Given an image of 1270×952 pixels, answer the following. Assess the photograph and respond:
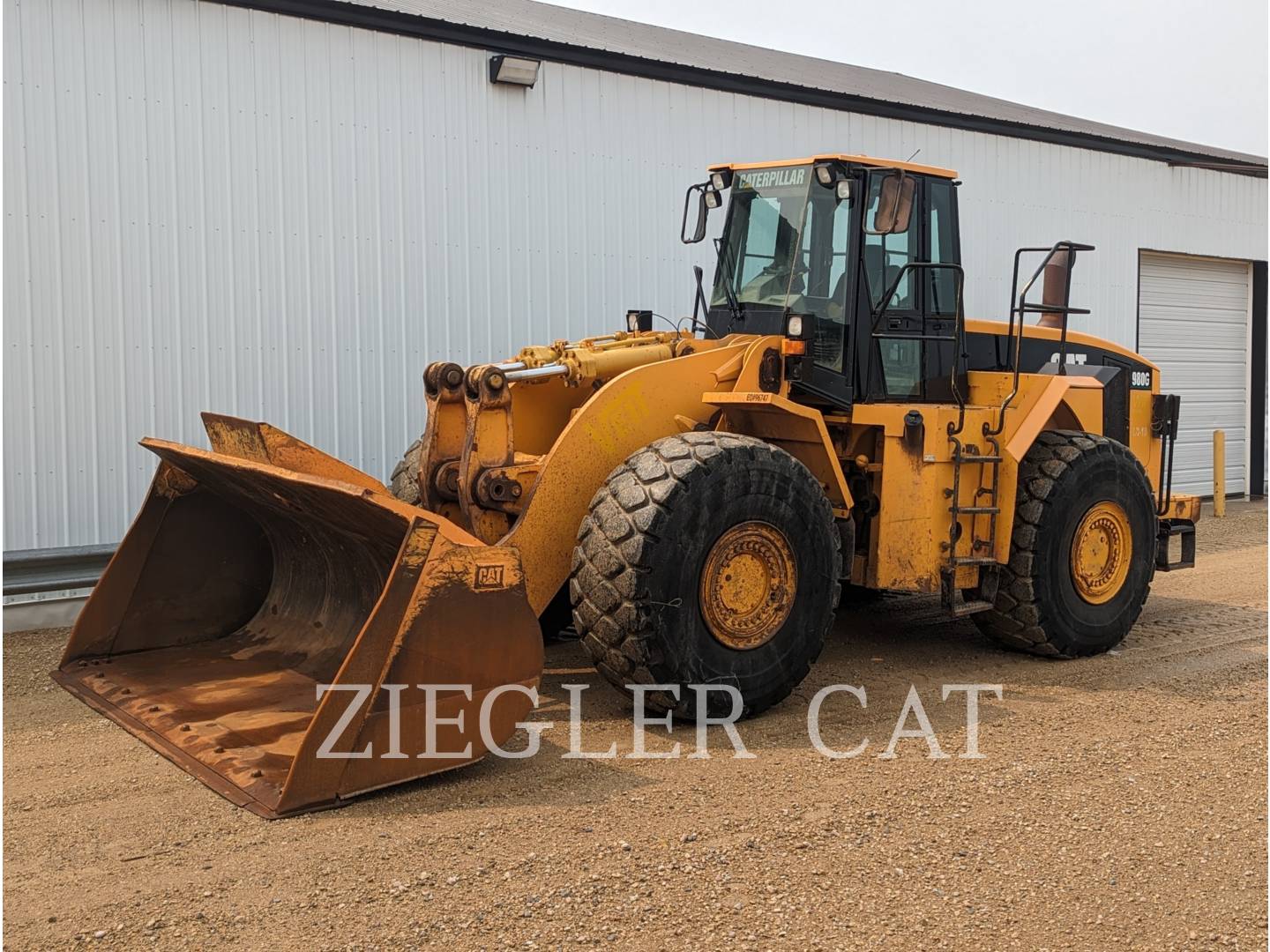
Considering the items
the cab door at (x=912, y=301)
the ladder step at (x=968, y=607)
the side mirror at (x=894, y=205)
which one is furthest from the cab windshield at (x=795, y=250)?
the ladder step at (x=968, y=607)

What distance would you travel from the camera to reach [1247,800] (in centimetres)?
478

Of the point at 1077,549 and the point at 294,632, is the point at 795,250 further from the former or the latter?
the point at 294,632

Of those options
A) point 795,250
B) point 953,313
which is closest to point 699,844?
point 795,250

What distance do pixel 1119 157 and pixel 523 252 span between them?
8.52 metres

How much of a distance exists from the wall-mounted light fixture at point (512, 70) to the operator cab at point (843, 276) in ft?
10.2

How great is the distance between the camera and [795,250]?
21.9 feet

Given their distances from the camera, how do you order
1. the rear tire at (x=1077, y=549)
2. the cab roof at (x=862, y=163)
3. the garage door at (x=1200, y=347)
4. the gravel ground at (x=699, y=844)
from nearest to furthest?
the gravel ground at (x=699, y=844), the cab roof at (x=862, y=163), the rear tire at (x=1077, y=549), the garage door at (x=1200, y=347)

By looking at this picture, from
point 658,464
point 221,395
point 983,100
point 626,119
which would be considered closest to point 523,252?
point 626,119

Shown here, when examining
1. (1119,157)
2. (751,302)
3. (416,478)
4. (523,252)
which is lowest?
(416,478)

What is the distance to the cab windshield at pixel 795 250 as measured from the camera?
6605 mm

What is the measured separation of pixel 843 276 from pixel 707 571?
80.2 inches

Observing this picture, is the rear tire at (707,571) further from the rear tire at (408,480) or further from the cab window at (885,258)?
the rear tire at (408,480)

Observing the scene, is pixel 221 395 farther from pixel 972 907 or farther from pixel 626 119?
pixel 972 907

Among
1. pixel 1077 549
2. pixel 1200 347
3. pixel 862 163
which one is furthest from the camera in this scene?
pixel 1200 347
